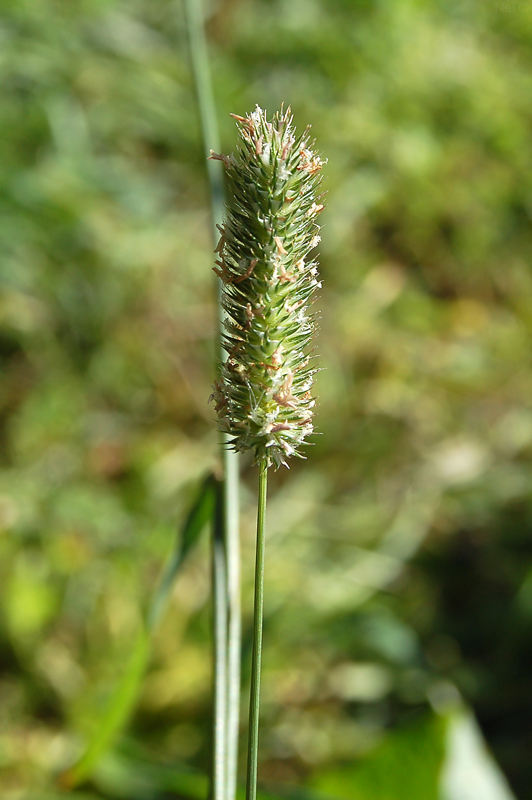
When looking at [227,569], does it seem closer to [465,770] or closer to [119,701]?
[119,701]

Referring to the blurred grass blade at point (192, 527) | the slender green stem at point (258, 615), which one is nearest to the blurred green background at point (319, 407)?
the blurred grass blade at point (192, 527)

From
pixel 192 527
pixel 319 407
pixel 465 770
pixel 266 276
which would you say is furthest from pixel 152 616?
pixel 319 407

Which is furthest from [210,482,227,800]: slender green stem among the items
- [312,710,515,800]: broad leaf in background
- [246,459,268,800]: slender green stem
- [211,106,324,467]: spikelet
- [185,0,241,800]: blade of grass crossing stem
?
[312,710,515,800]: broad leaf in background

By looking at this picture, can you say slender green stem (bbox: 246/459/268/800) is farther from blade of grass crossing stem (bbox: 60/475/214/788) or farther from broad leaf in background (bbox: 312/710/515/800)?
broad leaf in background (bbox: 312/710/515/800)

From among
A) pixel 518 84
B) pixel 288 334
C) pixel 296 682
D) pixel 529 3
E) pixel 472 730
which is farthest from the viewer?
pixel 529 3

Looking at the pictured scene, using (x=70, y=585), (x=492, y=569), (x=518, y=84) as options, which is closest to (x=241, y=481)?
(x=70, y=585)

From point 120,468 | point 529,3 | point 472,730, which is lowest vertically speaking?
point 472,730

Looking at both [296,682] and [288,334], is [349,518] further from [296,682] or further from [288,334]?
[288,334]
